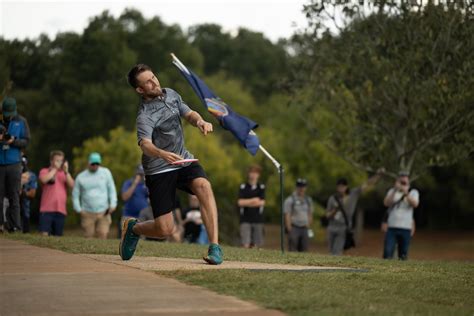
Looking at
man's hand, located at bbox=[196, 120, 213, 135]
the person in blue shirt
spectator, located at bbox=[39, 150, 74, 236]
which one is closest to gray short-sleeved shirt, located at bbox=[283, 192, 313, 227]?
the person in blue shirt

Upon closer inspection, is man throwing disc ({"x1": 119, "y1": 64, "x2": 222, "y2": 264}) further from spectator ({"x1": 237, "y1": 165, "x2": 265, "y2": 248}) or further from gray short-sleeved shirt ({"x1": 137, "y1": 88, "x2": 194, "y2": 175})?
spectator ({"x1": 237, "y1": 165, "x2": 265, "y2": 248})

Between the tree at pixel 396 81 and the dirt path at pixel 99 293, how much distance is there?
14578 millimetres

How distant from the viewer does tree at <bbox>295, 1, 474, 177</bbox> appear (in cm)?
2447

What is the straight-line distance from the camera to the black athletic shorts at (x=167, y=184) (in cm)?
1144

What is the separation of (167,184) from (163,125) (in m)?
0.62

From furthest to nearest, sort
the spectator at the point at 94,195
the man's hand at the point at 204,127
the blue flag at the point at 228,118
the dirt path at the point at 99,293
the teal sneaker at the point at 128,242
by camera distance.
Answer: the spectator at the point at 94,195 < the blue flag at the point at 228,118 < the teal sneaker at the point at 128,242 < the man's hand at the point at 204,127 < the dirt path at the point at 99,293

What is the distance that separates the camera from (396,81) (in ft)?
82.7

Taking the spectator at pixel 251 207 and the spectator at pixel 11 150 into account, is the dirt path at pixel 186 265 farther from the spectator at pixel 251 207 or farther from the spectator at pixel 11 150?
the spectator at pixel 251 207

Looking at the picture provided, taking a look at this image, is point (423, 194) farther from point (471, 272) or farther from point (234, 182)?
point (471, 272)

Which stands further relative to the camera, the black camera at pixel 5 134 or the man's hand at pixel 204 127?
the black camera at pixel 5 134

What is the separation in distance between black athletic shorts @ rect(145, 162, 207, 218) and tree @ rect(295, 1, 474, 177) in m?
13.5

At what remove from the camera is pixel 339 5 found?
25.5m

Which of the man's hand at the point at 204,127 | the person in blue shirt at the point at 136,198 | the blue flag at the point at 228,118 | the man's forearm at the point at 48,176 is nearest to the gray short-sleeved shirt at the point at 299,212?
the person in blue shirt at the point at 136,198

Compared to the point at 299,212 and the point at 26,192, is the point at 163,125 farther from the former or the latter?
the point at 299,212
